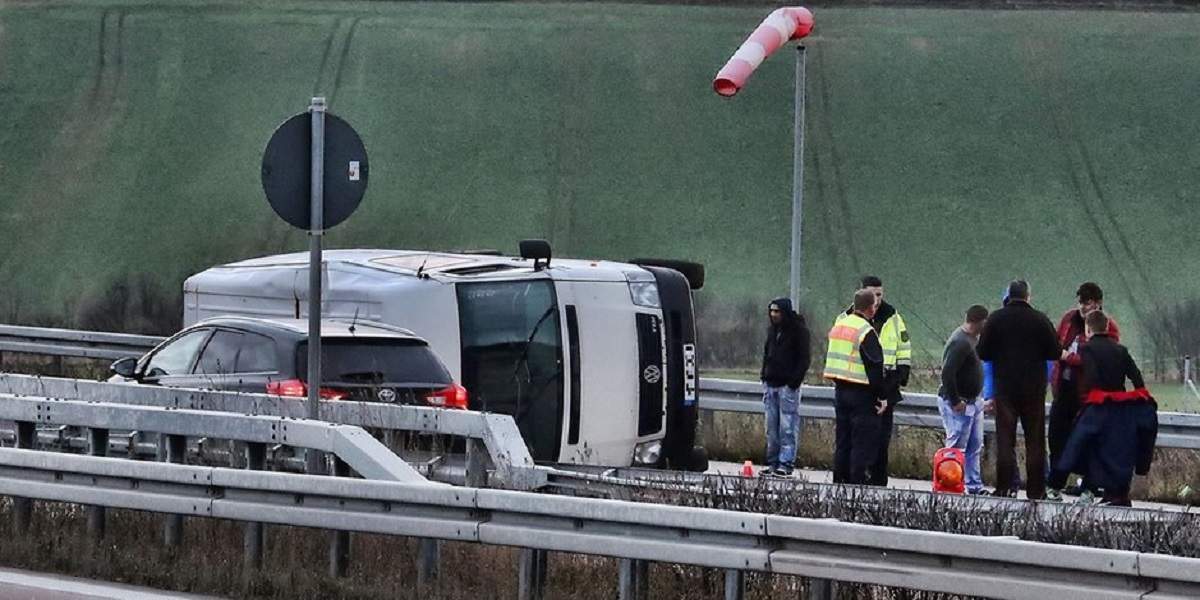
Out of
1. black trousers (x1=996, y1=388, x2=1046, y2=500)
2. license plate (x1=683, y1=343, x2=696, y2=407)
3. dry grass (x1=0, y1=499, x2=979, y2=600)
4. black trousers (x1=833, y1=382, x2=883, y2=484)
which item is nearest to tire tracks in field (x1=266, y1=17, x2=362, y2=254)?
license plate (x1=683, y1=343, x2=696, y2=407)

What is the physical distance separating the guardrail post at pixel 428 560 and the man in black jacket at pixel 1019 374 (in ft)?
23.8

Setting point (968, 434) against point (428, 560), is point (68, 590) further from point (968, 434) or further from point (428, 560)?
point (968, 434)

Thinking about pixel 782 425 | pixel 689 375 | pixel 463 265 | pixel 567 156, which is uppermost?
pixel 567 156

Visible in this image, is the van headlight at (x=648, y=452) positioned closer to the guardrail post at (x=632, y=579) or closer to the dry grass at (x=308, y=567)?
the dry grass at (x=308, y=567)

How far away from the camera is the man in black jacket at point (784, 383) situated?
66.4 ft

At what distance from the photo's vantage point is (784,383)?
66.6 ft

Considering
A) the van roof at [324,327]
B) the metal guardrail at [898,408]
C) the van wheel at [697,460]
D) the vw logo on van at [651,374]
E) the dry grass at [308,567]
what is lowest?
the dry grass at [308,567]

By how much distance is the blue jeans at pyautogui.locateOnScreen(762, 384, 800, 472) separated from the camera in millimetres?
20281

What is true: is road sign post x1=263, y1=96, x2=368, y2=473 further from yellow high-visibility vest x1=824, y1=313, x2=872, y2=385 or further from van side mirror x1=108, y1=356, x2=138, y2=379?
yellow high-visibility vest x1=824, y1=313, x2=872, y2=385

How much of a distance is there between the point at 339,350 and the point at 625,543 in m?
5.95

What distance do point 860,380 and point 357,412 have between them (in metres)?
4.78

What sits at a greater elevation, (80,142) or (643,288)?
(80,142)

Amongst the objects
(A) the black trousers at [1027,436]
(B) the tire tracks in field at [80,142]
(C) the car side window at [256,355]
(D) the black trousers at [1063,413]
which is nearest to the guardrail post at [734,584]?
(C) the car side window at [256,355]

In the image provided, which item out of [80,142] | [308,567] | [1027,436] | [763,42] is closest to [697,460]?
[1027,436]
